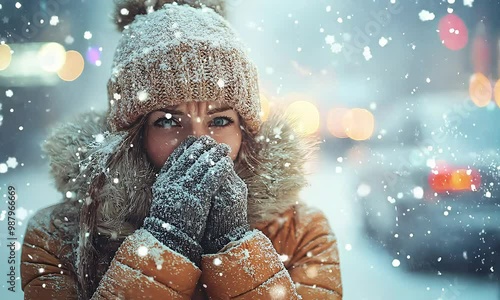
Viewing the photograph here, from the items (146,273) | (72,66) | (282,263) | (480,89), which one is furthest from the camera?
(72,66)

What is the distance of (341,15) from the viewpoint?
6.97 metres

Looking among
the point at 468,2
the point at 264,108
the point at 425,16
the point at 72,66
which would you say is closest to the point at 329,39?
the point at 425,16

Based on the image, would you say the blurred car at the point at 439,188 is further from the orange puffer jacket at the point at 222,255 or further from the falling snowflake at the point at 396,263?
the orange puffer jacket at the point at 222,255

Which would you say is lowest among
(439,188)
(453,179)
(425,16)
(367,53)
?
(439,188)

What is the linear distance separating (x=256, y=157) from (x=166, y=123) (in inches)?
17.3

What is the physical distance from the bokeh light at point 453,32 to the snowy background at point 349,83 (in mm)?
20

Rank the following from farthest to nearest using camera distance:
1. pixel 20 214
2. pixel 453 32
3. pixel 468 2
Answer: pixel 453 32 < pixel 468 2 < pixel 20 214

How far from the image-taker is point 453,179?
4.06 metres

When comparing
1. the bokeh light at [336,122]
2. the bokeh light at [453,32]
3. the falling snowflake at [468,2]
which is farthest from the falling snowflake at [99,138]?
the bokeh light at [336,122]

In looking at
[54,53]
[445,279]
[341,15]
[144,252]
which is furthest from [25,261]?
[341,15]

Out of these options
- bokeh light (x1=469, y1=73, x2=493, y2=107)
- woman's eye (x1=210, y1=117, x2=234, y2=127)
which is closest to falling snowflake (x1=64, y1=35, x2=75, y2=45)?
woman's eye (x1=210, y1=117, x2=234, y2=127)

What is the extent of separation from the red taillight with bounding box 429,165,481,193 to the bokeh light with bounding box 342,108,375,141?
3.89m

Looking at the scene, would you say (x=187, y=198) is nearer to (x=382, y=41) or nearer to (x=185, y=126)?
(x=185, y=126)

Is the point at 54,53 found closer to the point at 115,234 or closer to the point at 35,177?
the point at 35,177
